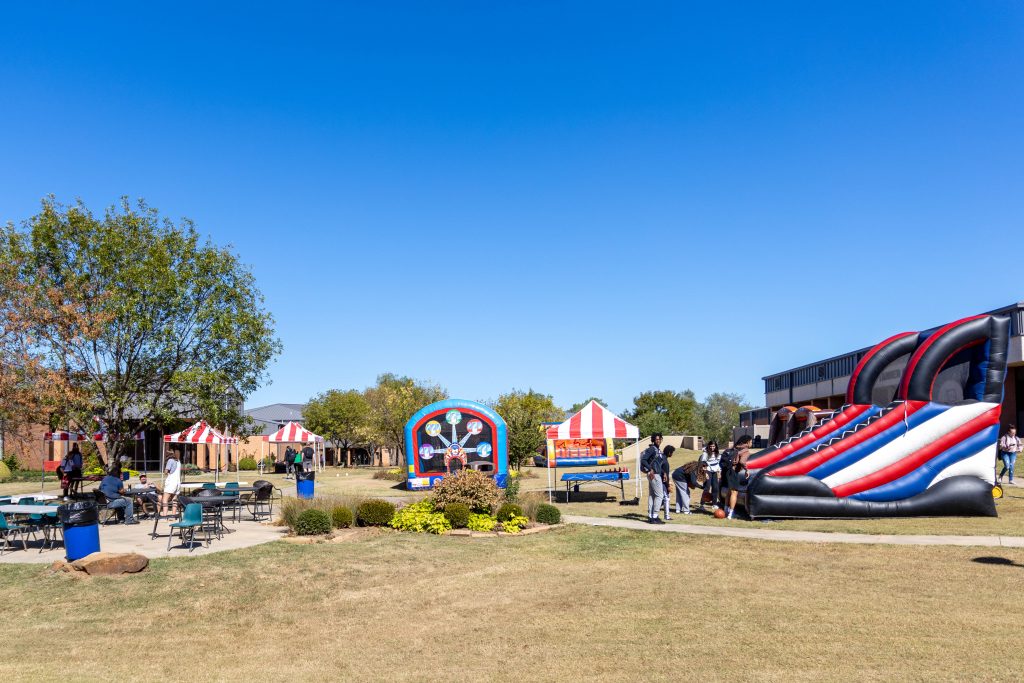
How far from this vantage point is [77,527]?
41.1 ft

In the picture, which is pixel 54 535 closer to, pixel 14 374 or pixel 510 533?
pixel 14 374

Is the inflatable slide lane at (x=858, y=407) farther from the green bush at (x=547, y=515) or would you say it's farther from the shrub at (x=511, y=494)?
the shrub at (x=511, y=494)

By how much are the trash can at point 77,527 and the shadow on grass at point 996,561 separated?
13.8m

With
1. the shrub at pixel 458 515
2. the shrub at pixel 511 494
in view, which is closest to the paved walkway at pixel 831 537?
the shrub at pixel 511 494

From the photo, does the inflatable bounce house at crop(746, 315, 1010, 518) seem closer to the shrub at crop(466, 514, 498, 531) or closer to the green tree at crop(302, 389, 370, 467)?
the shrub at crop(466, 514, 498, 531)

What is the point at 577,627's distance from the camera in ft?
29.2

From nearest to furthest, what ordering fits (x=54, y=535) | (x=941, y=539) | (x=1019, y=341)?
(x=941, y=539)
(x=54, y=535)
(x=1019, y=341)

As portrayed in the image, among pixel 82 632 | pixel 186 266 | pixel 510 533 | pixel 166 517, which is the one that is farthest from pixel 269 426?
pixel 82 632

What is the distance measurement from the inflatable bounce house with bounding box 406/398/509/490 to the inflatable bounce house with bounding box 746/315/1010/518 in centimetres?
1070

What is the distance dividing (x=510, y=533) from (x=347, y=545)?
3.26 m

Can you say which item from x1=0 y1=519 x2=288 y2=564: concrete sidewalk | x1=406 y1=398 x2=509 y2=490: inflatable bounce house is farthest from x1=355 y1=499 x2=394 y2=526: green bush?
x1=406 y1=398 x2=509 y2=490: inflatable bounce house

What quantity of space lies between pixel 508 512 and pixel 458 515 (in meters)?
1.03

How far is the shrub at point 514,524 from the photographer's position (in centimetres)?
1596

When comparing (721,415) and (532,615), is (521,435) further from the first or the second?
(721,415)
